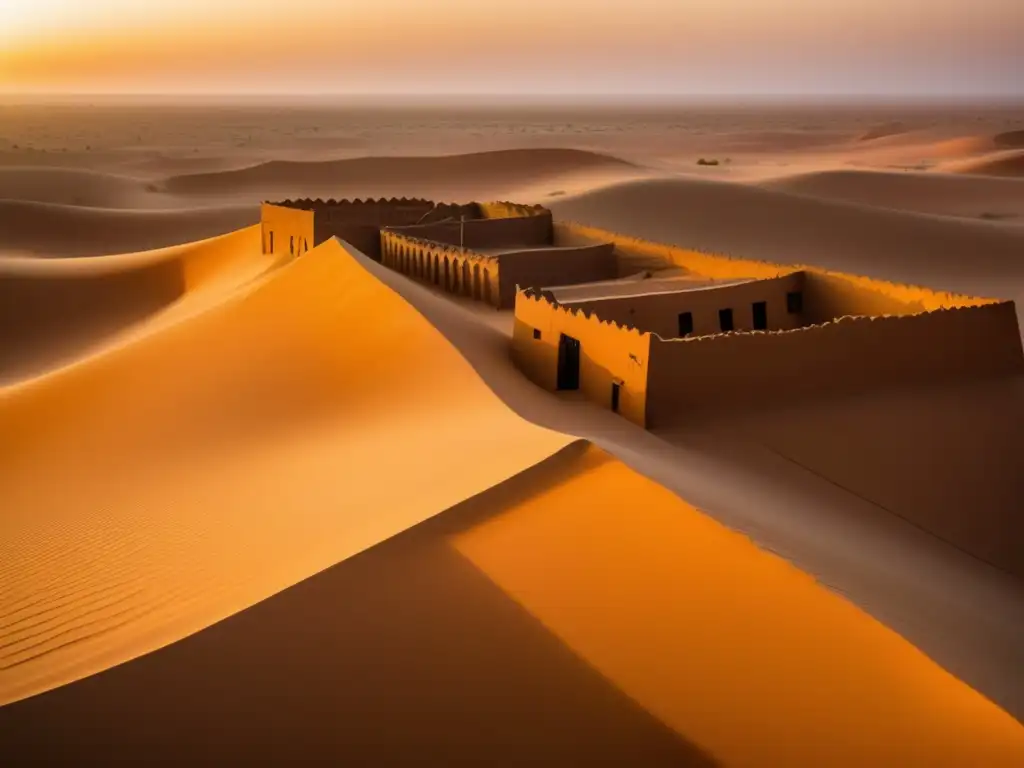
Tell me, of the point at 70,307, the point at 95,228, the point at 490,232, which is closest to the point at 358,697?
the point at 490,232

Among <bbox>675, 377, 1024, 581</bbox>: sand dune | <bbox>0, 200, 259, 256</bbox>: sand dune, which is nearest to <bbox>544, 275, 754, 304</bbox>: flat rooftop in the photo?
<bbox>675, 377, 1024, 581</bbox>: sand dune

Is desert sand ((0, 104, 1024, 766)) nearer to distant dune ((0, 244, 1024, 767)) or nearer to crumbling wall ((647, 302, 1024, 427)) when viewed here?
distant dune ((0, 244, 1024, 767))

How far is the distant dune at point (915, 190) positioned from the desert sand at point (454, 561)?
1352 inches

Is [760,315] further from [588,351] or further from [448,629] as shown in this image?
[448,629]

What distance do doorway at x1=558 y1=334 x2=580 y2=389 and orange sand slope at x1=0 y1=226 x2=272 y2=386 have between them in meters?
11.2

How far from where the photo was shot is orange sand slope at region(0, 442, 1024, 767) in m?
5.47

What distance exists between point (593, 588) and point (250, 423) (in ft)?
22.6

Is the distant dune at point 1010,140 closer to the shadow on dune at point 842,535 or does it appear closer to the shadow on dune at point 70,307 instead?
the shadow on dune at point 70,307

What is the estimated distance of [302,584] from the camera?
690 cm

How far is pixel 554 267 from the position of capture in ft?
59.5

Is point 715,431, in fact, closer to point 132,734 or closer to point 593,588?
point 593,588

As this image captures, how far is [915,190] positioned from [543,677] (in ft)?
158

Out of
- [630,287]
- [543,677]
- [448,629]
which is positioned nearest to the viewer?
[543,677]

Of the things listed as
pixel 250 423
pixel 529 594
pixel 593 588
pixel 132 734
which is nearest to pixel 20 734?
pixel 132 734
